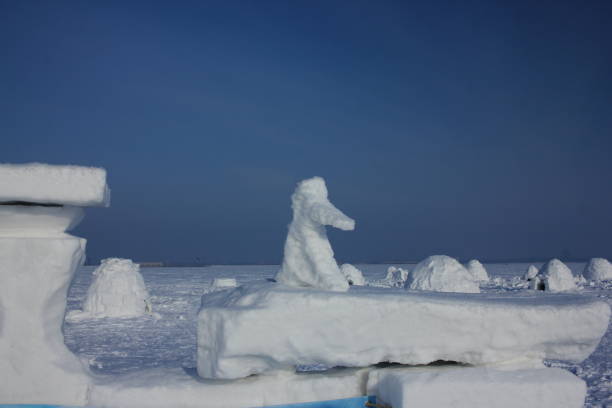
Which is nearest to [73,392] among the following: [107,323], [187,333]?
[187,333]

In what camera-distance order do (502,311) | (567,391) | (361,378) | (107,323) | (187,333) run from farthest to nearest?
(107,323) < (187,333) < (361,378) < (502,311) < (567,391)

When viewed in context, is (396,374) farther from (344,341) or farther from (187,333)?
(187,333)

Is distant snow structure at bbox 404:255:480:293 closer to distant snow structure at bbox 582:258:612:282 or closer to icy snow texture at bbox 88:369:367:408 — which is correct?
icy snow texture at bbox 88:369:367:408

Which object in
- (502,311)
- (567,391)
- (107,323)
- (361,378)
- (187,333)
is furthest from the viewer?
(107,323)

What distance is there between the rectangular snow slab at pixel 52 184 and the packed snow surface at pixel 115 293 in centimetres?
1128

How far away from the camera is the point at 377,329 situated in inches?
145

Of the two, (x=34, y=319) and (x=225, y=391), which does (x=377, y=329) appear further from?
(x=34, y=319)

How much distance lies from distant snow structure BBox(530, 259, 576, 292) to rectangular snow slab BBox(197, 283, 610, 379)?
59.8 feet

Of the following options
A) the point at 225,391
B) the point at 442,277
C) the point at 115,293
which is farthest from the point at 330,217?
the point at 115,293

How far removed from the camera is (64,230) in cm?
398

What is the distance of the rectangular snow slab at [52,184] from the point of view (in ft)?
11.7

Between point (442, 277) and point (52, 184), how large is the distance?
12.4 m

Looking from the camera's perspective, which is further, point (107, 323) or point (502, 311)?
point (107, 323)

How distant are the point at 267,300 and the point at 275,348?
13.1 inches
